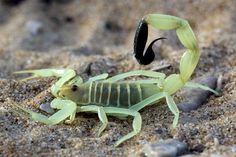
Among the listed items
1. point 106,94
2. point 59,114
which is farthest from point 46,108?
point 106,94

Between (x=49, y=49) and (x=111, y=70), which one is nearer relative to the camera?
(x=111, y=70)

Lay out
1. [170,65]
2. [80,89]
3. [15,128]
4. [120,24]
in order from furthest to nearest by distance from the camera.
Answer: [120,24] → [170,65] → [80,89] → [15,128]

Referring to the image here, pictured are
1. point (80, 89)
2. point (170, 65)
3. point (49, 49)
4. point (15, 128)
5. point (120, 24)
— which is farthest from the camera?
point (120, 24)

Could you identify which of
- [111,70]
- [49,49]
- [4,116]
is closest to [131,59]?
[111,70]

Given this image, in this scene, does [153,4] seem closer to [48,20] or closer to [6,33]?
[48,20]

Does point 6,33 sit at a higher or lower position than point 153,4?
lower

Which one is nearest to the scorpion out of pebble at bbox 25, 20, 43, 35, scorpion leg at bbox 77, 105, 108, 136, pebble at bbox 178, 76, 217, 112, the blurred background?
scorpion leg at bbox 77, 105, 108, 136

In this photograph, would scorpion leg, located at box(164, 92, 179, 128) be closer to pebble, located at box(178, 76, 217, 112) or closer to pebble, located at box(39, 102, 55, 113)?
pebble, located at box(178, 76, 217, 112)
